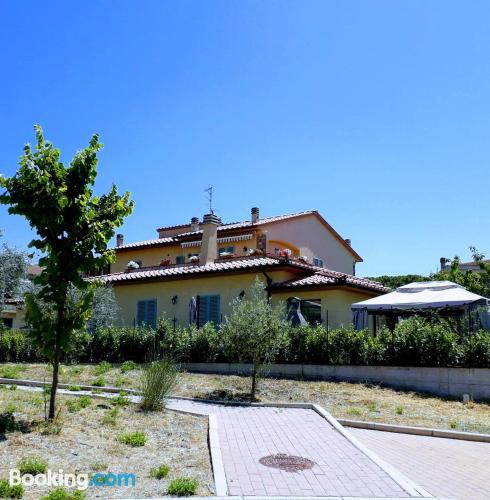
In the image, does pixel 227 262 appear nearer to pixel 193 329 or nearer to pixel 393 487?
pixel 193 329

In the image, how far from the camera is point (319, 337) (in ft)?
52.7

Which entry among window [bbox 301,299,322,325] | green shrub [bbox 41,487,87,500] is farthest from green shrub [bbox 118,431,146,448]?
window [bbox 301,299,322,325]

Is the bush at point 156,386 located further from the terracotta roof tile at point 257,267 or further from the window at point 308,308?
the window at point 308,308

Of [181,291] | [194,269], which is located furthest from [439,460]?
[181,291]

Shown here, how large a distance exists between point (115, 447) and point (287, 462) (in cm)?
242

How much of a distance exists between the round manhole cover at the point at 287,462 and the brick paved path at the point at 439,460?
56.4 inches

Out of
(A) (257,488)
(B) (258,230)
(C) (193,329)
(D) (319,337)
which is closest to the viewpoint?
(A) (257,488)

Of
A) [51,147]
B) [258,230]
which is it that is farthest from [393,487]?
[258,230]

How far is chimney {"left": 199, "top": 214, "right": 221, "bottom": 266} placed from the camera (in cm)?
2395

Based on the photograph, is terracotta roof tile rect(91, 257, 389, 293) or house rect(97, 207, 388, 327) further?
house rect(97, 207, 388, 327)

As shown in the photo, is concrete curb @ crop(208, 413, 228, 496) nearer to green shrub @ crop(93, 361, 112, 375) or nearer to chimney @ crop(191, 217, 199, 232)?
green shrub @ crop(93, 361, 112, 375)

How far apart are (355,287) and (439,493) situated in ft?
42.9

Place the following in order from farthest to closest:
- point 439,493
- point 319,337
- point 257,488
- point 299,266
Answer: point 299,266 → point 319,337 → point 439,493 → point 257,488

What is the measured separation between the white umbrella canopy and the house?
1.84 m
